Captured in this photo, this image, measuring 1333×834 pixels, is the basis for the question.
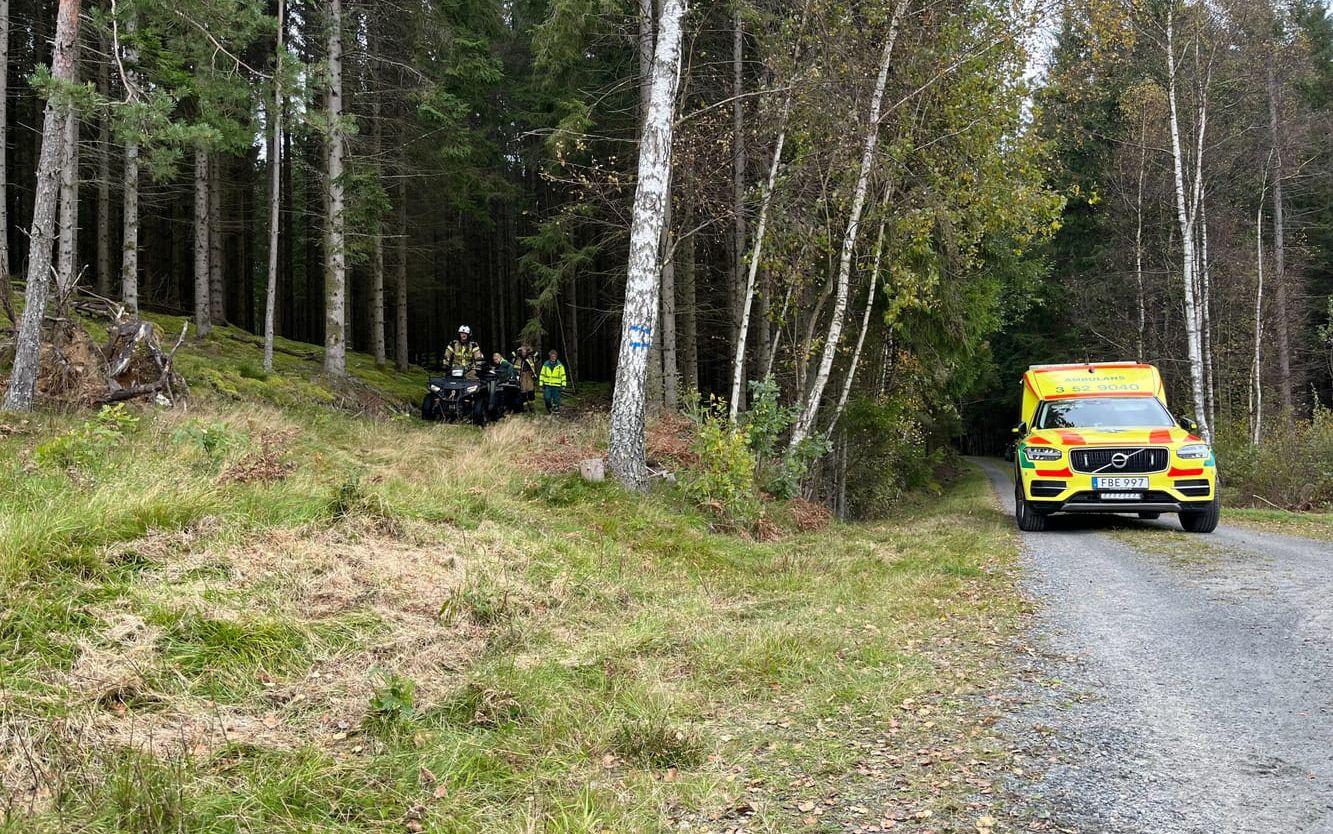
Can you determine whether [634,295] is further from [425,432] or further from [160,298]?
[160,298]

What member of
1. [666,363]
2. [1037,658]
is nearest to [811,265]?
[666,363]

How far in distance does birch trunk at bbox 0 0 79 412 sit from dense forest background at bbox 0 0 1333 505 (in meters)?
0.38

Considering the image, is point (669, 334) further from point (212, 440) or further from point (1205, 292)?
point (1205, 292)

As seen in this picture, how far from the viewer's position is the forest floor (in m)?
2.97

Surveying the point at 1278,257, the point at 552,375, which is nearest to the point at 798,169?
the point at 552,375

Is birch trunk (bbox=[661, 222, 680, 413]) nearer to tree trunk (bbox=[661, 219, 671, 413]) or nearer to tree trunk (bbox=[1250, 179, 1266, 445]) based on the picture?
tree trunk (bbox=[661, 219, 671, 413])

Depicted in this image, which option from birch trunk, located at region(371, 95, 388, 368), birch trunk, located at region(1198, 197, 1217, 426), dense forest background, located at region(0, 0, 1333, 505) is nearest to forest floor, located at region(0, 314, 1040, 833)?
dense forest background, located at region(0, 0, 1333, 505)

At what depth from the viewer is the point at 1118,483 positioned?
10625 millimetres

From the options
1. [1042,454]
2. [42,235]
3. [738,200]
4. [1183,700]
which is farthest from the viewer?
[738,200]

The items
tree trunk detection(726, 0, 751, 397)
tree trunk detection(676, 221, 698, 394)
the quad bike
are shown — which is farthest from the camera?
tree trunk detection(676, 221, 698, 394)

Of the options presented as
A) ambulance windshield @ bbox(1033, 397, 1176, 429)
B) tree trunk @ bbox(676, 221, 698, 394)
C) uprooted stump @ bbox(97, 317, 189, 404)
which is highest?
tree trunk @ bbox(676, 221, 698, 394)

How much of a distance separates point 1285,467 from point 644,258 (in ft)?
51.2

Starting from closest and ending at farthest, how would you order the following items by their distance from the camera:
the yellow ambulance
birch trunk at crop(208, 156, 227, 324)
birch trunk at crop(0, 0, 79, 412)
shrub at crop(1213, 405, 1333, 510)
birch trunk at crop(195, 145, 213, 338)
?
birch trunk at crop(0, 0, 79, 412), the yellow ambulance, shrub at crop(1213, 405, 1333, 510), birch trunk at crop(195, 145, 213, 338), birch trunk at crop(208, 156, 227, 324)

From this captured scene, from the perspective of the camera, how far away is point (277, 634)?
14.0 feet
